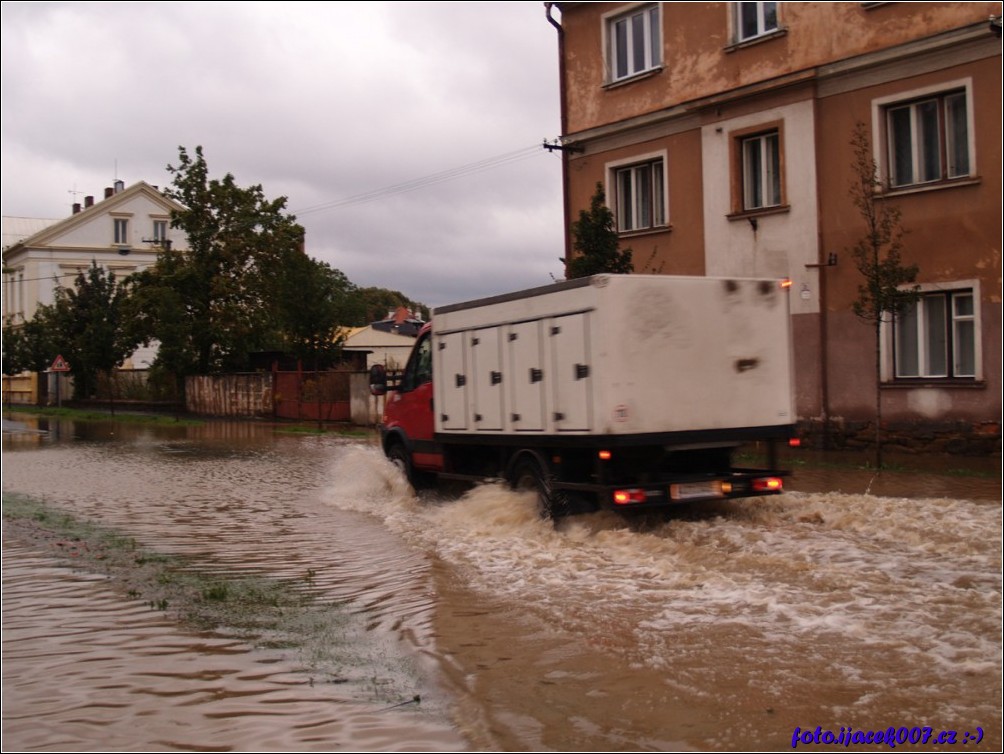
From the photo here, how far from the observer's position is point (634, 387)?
912 cm

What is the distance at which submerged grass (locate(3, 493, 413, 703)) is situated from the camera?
18.6 feet

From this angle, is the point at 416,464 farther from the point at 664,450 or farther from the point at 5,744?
the point at 5,744

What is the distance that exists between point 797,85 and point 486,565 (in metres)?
12.5

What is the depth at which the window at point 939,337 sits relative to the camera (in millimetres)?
15453

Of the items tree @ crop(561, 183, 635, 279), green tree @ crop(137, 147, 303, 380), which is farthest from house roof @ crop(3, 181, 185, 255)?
tree @ crop(561, 183, 635, 279)

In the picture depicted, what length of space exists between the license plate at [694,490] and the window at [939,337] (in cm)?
721

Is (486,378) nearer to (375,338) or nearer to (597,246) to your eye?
(597,246)

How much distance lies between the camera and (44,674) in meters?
5.82

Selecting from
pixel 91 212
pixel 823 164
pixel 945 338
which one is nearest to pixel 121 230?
pixel 91 212

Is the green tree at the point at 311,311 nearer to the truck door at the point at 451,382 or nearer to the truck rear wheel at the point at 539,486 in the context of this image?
the truck door at the point at 451,382

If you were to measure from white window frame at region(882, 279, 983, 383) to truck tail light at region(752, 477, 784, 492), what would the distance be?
6272 millimetres

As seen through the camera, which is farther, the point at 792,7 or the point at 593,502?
the point at 792,7

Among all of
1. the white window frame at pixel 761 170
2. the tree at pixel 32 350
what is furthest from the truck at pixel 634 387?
the tree at pixel 32 350

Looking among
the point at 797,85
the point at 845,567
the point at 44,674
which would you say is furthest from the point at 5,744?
the point at 797,85
